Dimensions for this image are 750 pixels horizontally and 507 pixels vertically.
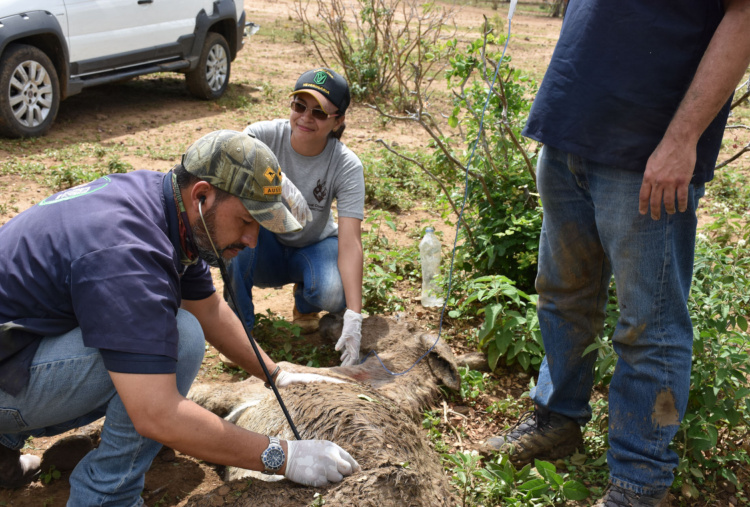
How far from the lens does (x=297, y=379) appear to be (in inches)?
104

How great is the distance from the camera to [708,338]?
2.61m

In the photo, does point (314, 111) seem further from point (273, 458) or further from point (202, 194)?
point (273, 458)

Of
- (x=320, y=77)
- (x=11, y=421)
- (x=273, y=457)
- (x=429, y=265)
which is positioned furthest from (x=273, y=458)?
(x=429, y=265)

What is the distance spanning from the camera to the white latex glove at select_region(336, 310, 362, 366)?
3.28 meters

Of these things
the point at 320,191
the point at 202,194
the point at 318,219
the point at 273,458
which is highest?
the point at 202,194

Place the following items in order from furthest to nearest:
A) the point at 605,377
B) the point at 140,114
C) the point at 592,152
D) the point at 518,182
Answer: the point at 140,114
the point at 518,182
the point at 605,377
the point at 592,152

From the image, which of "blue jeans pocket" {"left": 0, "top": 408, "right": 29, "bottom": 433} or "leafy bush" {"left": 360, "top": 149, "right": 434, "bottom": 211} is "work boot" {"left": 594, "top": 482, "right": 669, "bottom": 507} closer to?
"blue jeans pocket" {"left": 0, "top": 408, "right": 29, "bottom": 433}

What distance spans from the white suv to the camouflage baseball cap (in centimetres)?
474

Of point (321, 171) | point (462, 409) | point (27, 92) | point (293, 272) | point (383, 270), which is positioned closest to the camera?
point (462, 409)

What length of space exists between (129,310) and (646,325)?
1570 millimetres

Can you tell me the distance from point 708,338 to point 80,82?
20.1 feet

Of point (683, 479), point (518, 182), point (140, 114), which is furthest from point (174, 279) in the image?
point (140, 114)

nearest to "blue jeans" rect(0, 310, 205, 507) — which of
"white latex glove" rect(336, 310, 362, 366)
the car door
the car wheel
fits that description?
"white latex glove" rect(336, 310, 362, 366)

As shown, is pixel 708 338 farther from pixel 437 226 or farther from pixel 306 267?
pixel 437 226
